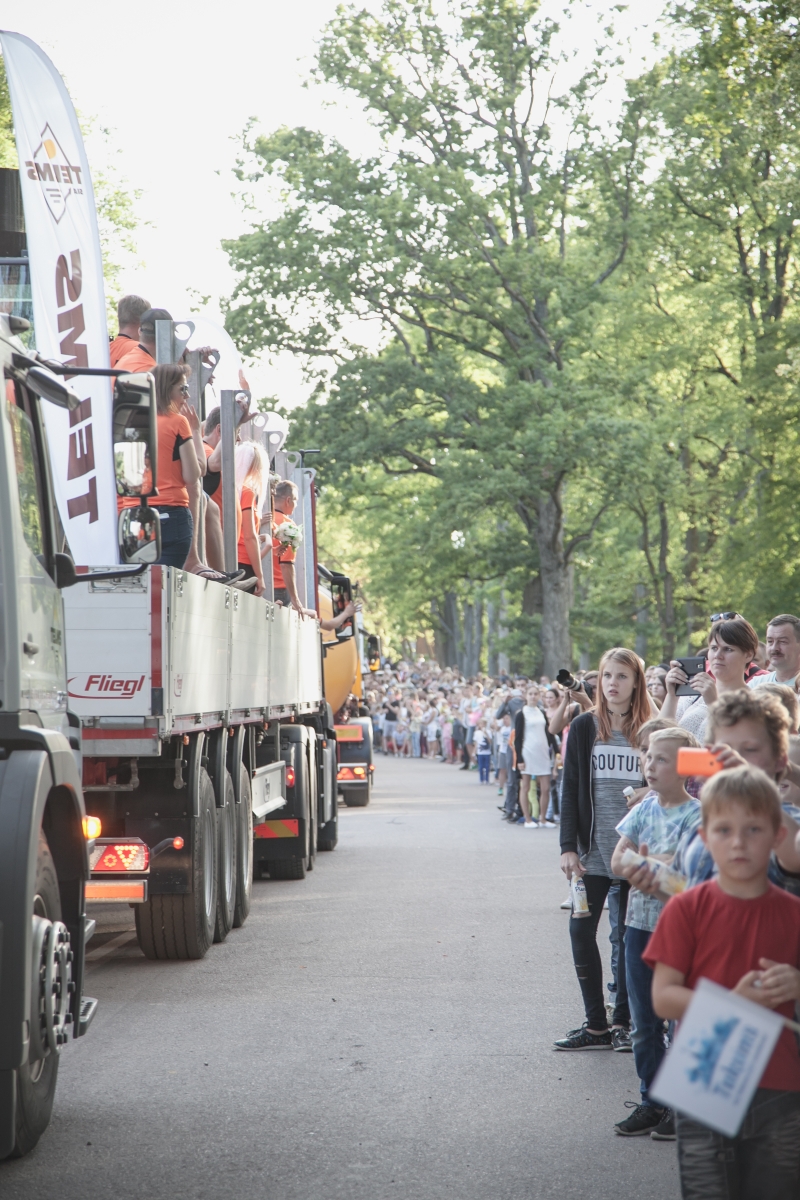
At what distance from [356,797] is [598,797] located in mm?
19626

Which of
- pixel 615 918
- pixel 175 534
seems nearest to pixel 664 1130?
pixel 615 918

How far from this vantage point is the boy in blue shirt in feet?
18.1

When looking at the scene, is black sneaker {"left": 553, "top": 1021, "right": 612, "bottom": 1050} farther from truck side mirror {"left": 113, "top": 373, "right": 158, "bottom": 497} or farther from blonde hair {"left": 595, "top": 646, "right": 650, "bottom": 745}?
truck side mirror {"left": 113, "top": 373, "right": 158, "bottom": 497}

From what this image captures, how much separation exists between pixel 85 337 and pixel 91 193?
89cm

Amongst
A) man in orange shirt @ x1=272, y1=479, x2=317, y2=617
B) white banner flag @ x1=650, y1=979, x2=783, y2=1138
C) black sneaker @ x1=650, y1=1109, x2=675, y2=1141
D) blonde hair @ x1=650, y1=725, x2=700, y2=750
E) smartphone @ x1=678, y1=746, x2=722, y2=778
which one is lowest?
black sneaker @ x1=650, y1=1109, x2=675, y2=1141

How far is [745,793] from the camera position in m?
3.60

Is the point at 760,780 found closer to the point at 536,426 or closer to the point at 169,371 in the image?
the point at 169,371

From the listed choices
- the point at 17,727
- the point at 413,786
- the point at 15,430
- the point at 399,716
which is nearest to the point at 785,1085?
the point at 17,727

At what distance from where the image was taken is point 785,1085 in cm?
363

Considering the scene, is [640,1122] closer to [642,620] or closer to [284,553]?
[284,553]

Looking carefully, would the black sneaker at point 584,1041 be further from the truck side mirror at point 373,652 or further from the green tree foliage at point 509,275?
the green tree foliage at point 509,275

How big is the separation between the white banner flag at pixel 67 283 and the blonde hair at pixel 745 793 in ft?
17.6

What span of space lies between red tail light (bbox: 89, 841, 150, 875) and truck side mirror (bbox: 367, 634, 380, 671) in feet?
58.0

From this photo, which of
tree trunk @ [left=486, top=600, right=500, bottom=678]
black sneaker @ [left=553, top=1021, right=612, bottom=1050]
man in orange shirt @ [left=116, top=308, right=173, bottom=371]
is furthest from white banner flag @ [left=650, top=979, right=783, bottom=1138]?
tree trunk @ [left=486, top=600, right=500, bottom=678]
